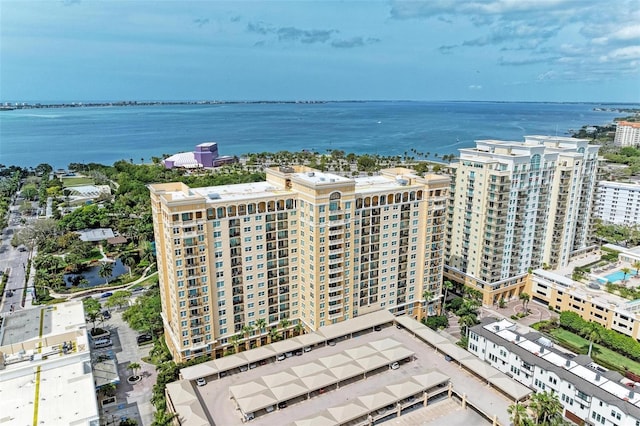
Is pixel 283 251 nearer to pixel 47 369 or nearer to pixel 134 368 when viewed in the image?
pixel 134 368

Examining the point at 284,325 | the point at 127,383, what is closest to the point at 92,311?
the point at 127,383

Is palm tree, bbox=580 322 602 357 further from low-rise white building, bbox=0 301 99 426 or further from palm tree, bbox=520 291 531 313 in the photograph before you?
low-rise white building, bbox=0 301 99 426

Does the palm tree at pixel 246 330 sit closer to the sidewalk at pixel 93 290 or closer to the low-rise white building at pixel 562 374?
the low-rise white building at pixel 562 374

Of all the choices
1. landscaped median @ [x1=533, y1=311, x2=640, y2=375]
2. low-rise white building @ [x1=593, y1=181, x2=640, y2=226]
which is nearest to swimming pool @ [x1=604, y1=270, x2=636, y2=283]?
landscaped median @ [x1=533, y1=311, x2=640, y2=375]

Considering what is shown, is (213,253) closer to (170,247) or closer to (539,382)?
(170,247)

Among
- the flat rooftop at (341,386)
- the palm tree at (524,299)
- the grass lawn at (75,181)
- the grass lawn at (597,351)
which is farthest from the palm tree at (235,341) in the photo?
the grass lawn at (75,181)
